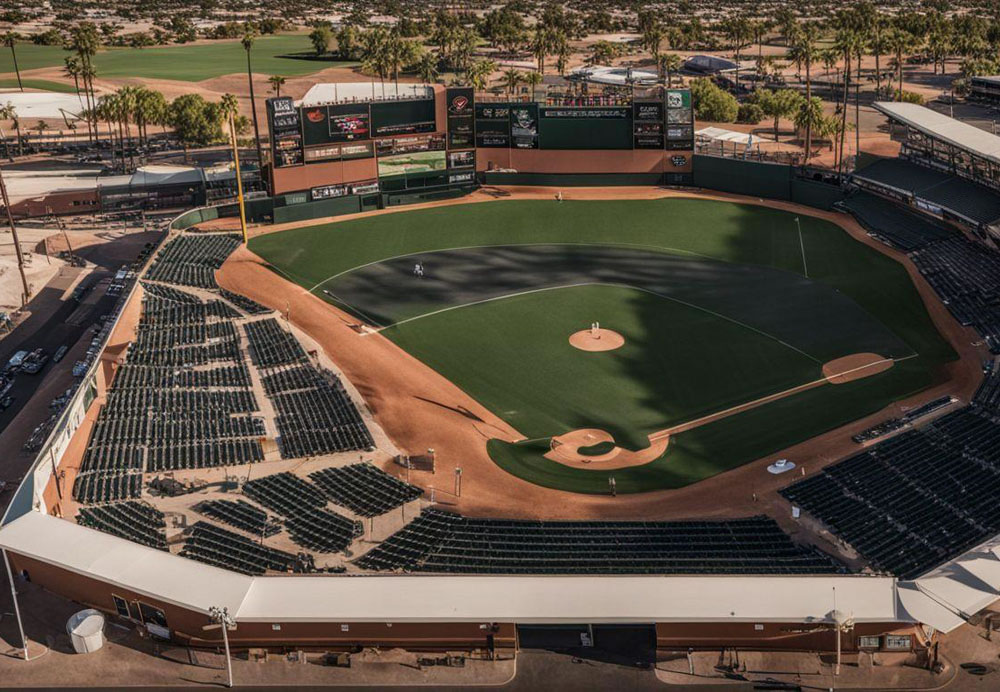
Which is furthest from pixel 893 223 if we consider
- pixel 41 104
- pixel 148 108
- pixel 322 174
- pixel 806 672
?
pixel 41 104

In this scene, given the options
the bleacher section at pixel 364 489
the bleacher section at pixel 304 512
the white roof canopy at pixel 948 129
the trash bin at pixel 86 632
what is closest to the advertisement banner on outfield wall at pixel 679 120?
the white roof canopy at pixel 948 129

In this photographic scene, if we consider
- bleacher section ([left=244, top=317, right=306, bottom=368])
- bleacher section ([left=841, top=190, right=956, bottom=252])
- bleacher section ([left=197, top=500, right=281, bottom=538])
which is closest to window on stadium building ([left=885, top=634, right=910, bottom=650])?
bleacher section ([left=197, top=500, right=281, bottom=538])

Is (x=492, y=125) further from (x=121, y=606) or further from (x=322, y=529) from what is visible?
(x=121, y=606)

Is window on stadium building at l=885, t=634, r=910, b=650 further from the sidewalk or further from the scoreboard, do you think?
the scoreboard

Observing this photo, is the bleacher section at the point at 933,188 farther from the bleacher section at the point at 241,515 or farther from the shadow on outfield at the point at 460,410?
the bleacher section at the point at 241,515

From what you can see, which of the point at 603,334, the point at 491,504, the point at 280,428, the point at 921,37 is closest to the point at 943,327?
the point at 603,334

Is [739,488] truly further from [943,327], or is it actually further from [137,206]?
[137,206]
